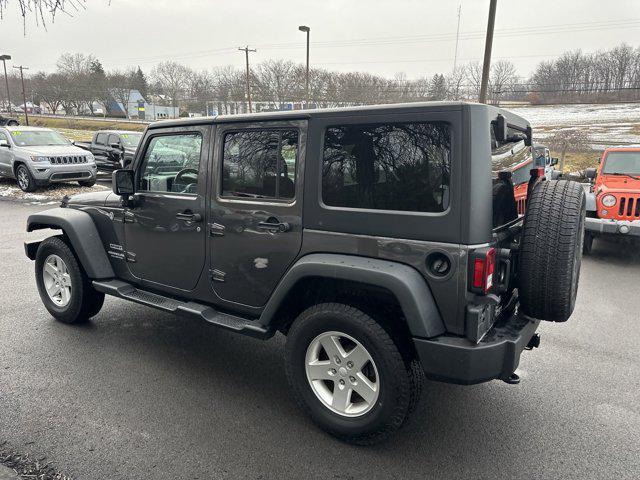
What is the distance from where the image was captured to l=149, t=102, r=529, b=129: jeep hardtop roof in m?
2.43

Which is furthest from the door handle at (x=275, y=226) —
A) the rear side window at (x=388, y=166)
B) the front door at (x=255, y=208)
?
the rear side window at (x=388, y=166)

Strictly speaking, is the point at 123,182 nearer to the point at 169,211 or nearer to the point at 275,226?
the point at 169,211

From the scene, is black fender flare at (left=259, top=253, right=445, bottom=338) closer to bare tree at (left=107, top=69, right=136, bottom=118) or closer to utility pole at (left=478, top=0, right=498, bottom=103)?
utility pole at (left=478, top=0, right=498, bottom=103)

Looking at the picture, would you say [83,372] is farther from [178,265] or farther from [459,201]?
[459,201]

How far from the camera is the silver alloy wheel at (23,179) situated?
12.7m

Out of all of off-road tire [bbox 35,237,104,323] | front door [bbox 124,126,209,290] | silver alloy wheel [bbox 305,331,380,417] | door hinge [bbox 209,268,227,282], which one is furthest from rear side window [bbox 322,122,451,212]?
off-road tire [bbox 35,237,104,323]

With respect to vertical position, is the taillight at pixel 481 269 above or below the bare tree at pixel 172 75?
below

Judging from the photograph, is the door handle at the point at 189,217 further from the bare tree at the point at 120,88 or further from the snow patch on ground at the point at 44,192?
the bare tree at the point at 120,88

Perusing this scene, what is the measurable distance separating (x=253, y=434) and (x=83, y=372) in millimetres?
→ 1597

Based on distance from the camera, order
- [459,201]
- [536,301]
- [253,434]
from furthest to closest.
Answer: [253,434]
[536,301]
[459,201]

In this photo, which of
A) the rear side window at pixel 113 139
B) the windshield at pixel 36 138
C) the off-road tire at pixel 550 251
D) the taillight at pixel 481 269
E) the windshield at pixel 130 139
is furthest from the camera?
the rear side window at pixel 113 139

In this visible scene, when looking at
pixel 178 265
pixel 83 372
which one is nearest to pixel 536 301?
pixel 178 265

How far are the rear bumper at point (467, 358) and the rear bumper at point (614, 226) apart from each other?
216 inches

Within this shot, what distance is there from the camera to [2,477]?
2.38 metres
